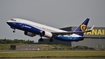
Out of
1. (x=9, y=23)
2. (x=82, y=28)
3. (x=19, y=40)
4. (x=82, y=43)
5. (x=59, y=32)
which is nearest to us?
(x=9, y=23)

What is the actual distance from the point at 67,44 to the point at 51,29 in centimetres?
4403

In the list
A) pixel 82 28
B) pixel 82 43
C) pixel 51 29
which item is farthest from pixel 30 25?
pixel 82 43

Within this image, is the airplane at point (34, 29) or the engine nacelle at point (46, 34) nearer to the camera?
the airplane at point (34, 29)

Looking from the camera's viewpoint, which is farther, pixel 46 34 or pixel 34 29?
pixel 46 34

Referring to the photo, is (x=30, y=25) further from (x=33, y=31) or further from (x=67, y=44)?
(x=67, y=44)

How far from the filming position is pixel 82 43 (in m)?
123

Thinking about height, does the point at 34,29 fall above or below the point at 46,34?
above

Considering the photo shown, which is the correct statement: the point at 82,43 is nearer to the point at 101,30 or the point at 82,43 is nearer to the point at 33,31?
the point at 101,30

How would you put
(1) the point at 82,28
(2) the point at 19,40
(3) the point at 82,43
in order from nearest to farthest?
(1) the point at 82,28
(3) the point at 82,43
(2) the point at 19,40

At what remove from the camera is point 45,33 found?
263 ft

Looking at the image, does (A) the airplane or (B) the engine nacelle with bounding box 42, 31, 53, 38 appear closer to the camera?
(A) the airplane

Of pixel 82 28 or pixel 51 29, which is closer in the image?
pixel 51 29

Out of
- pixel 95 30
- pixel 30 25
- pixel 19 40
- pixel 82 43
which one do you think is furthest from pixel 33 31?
pixel 19 40

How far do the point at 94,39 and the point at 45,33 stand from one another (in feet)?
164
